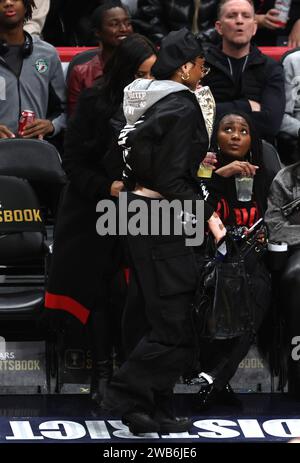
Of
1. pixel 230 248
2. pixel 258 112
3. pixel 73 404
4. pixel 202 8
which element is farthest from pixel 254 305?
pixel 202 8

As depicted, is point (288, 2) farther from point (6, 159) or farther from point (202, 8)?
point (6, 159)

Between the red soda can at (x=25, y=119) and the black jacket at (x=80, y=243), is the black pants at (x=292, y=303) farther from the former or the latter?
the red soda can at (x=25, y=119)

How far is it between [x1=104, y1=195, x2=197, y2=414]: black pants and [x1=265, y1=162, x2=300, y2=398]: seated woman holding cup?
656 millimetres

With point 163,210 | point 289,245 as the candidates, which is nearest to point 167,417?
point 163,210

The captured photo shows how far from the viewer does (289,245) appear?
21.8 feet

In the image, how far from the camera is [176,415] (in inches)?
248

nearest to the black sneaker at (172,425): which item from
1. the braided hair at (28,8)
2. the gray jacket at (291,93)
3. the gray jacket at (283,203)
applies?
the gray jacket at (283,203)

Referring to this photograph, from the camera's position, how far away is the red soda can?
24.1 ft

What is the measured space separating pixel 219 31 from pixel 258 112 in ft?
2.16

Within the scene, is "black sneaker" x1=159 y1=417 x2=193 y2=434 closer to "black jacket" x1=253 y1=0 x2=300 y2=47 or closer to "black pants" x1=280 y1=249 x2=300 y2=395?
"black pants" x1=280 y1=249 x2=300 y2=395

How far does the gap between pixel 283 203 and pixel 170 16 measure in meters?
2.25

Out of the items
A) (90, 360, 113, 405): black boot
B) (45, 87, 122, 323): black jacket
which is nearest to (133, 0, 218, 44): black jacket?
(45, 87, 122, 323): black jacket

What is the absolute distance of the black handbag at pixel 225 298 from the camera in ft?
19.7

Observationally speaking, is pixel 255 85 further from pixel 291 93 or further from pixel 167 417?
pixel 167 417
